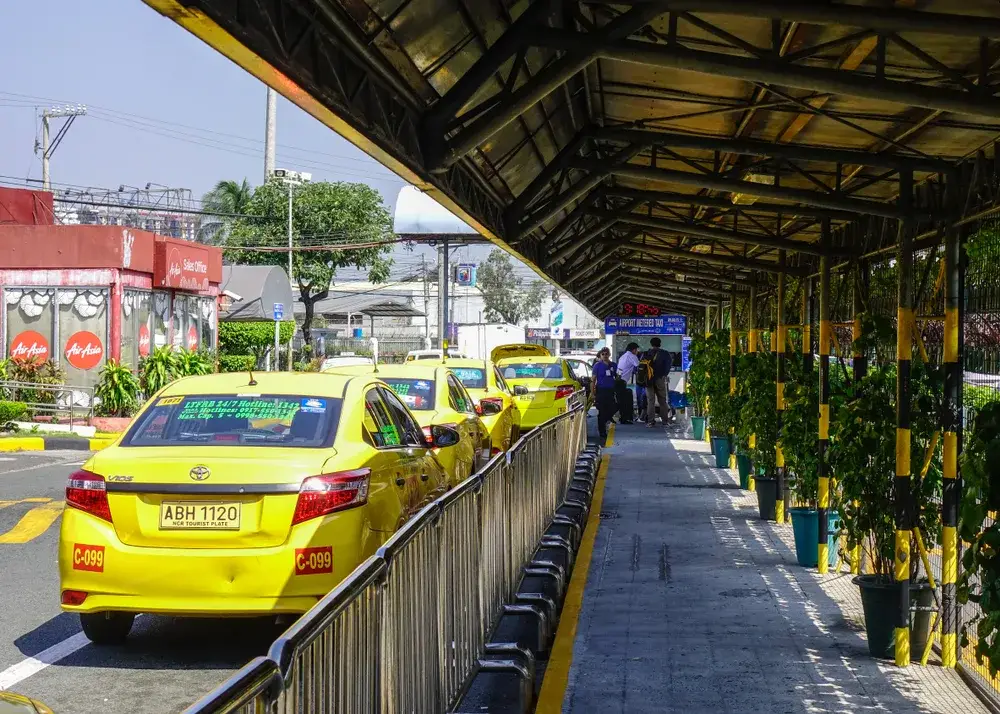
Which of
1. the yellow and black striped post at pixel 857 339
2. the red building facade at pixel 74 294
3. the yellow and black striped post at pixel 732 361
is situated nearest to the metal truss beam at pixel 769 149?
the yellow and black striped post at pixel 857 339

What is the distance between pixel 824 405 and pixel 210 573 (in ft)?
20.8

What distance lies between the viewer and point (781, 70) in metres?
6.46

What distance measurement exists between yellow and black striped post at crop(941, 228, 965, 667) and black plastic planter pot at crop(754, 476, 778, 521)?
20.4 feet

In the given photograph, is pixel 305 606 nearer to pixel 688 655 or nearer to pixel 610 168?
pixel 688 655

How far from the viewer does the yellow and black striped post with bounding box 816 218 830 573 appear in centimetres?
1082

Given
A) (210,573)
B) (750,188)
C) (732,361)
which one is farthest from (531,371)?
(210,573)

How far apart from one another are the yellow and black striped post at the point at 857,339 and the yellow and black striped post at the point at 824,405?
273 mm

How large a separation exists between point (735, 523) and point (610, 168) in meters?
4.93

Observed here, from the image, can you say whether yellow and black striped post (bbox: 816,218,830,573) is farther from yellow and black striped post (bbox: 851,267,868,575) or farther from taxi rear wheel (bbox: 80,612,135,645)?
taxi rear wheel (bbox: 80,612,135,645)

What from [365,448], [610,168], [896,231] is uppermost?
[610,168]

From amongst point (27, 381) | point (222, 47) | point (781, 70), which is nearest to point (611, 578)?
point (781, 70)

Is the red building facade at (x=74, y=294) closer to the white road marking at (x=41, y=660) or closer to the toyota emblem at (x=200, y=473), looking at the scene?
the white road marking at (x=41, y=660)

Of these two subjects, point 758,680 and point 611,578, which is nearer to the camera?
point 758,680

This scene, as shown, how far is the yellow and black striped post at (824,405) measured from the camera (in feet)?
35.5
